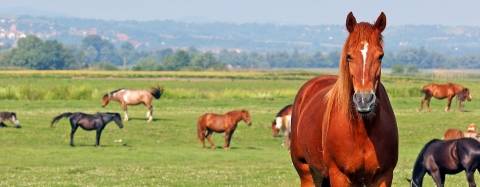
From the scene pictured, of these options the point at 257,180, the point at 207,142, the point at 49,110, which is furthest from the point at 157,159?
the point at 49,110

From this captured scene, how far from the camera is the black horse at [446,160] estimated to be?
16578 millimetres

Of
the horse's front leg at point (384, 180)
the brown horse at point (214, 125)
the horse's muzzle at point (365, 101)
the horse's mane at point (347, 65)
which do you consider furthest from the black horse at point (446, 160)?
the brown horse at point (214, 125)

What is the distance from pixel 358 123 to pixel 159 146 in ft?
84.8

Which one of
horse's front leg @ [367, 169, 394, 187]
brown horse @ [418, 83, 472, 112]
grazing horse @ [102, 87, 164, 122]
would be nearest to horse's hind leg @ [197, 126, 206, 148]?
grazing horse @ [102, 87, 164, 122]

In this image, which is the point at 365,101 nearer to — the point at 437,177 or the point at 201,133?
the point at 437,177

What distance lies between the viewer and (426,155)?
17031 mm

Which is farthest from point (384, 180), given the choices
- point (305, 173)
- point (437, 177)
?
point (437, 177)

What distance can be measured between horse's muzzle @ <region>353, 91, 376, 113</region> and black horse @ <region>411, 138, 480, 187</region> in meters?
9.10

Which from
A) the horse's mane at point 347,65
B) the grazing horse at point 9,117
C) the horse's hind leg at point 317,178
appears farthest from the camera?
the grazing horse at point 9,117

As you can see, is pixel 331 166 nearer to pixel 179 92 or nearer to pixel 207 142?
pixel 207 142

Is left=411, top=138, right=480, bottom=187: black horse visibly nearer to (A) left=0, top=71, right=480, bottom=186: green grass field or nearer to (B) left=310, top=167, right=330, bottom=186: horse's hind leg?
(A) left=0, top=71, right=480, bottom=186: green grass field

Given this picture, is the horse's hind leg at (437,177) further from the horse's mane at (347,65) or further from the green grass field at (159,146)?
the horse's mane at (347,65)

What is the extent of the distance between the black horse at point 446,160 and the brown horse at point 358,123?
305 inches

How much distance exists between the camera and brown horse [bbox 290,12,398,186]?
25.8ft
